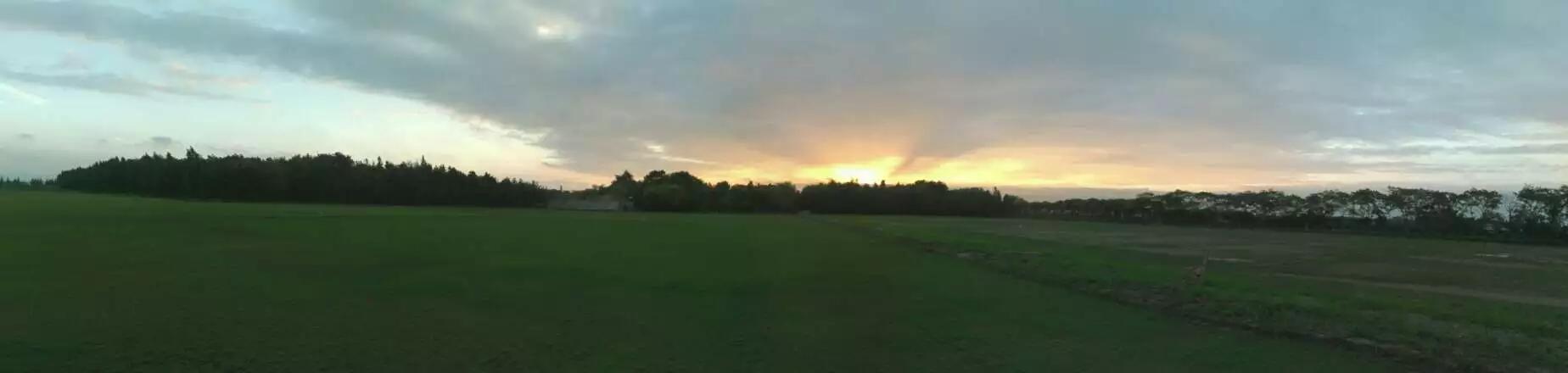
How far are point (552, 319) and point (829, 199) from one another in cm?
9734

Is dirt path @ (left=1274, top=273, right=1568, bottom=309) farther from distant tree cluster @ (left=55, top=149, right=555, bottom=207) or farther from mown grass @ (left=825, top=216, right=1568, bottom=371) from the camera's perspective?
distant tree cluster @ (left=55, top=149, right=555, bottom=207)

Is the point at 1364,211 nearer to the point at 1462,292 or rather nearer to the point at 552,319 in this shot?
the point at 1462,292

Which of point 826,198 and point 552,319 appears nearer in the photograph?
point 552,319

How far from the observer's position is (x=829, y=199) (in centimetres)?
10562

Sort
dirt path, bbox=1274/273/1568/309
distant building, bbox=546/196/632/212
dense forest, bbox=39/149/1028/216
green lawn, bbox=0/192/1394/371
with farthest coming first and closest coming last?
distant building, bbox=546/196/632/212 → dense forest, bbox=39/149/1028/216 → dirt path, bbox=1274/273/1568/309 → green lawn, bbox=0/192/1394/371

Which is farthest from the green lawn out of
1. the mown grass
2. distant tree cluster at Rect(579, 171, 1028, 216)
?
distant tree cluster at Rect(579, 171, 1028, 216)

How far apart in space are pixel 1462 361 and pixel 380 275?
39.9 feet

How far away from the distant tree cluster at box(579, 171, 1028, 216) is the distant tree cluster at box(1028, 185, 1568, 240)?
1283 centimetres

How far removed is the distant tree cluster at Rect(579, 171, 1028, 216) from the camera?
322 feet

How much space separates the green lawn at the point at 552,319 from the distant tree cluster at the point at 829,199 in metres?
80.3

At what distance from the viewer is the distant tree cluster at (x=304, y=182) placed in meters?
68.6

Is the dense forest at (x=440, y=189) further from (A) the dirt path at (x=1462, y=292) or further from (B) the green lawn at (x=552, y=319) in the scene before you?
(A) the dirt path at (x=1462, y=292)

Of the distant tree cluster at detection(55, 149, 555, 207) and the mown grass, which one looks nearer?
the mown grass

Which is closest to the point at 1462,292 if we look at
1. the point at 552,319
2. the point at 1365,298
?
the point at 1365,298
